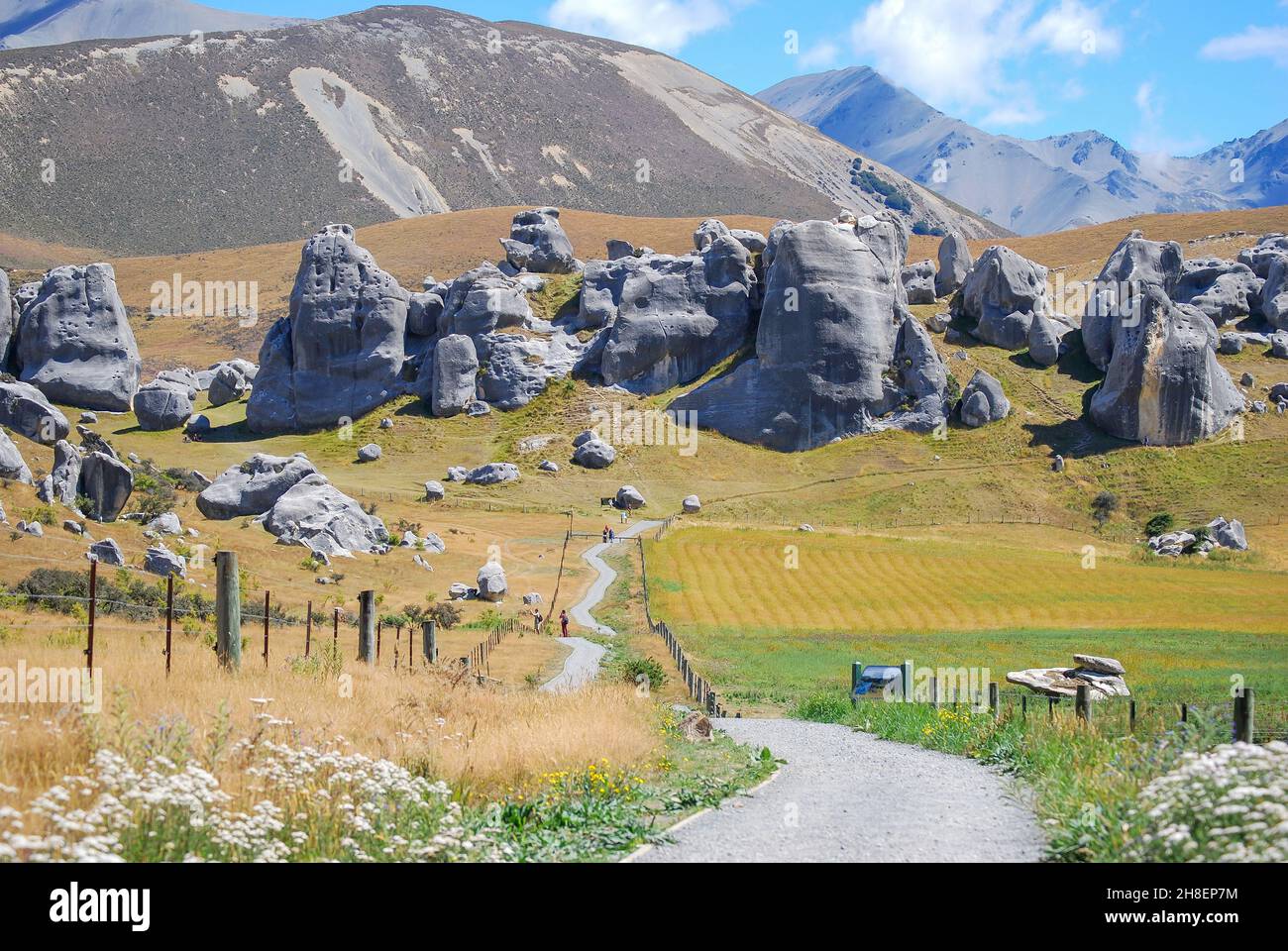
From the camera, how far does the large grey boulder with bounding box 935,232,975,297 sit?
102 meters

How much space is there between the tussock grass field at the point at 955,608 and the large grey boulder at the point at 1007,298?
27686 millimetres

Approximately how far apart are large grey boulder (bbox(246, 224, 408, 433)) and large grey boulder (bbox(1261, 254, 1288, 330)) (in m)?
68.7

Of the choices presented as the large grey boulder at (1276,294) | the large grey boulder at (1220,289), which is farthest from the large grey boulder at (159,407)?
the large grey boulder at (1276,294)

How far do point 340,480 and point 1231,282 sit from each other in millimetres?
71793

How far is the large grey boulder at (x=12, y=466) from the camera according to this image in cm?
3697

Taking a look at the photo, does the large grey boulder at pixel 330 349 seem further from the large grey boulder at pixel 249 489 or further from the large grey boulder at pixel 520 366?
the large grey boulder at pixel 249 489

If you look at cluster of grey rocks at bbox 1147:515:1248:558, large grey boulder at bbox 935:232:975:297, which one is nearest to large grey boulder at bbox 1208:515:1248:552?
cluster of grey rocks at bbox 1147:515:1248:558

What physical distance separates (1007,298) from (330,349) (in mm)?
53459

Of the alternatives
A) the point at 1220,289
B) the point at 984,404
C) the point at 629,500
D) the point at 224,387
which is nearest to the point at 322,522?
the point at 629,500

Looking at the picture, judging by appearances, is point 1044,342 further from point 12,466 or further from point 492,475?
point 12,466
